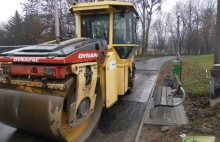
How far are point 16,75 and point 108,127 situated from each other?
229cm

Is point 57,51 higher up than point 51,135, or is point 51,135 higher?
point 57,51

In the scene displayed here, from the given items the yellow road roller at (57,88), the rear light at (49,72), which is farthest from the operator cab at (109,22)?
the rear light at (49,72)

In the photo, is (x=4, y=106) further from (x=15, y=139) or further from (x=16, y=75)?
(x=15, y=139)

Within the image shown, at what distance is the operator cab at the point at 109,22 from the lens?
5.74m

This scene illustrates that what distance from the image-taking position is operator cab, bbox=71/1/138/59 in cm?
574

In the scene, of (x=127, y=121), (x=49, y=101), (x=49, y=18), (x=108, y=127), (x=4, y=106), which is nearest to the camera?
(x=49, y=101)

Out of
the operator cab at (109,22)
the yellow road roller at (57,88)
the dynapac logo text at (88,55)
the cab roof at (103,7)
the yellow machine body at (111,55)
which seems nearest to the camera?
the yellow road roller at (57,88)

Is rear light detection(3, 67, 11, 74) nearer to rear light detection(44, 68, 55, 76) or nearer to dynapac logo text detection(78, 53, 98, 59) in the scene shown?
rear light detection(44, 68, 55, 76)

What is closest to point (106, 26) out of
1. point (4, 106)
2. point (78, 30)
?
point (78, 30)

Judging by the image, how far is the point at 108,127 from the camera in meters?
5.15

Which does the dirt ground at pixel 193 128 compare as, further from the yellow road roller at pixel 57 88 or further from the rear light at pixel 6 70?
the rear light at pixel 6 70

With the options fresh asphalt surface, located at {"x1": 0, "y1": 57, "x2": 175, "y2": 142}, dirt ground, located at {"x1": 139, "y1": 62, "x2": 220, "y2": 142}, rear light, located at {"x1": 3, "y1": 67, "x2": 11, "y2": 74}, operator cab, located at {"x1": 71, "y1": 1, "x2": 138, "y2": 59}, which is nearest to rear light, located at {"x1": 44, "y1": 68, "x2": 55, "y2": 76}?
rear light, located at {"x1": 3, "y1": 67, "x2": 11, "y2": 74}

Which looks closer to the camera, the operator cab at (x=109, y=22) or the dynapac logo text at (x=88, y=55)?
the dynapac logo text at (x=88, y=55)

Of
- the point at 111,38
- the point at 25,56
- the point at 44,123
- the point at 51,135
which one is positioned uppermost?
the point at 111,38
